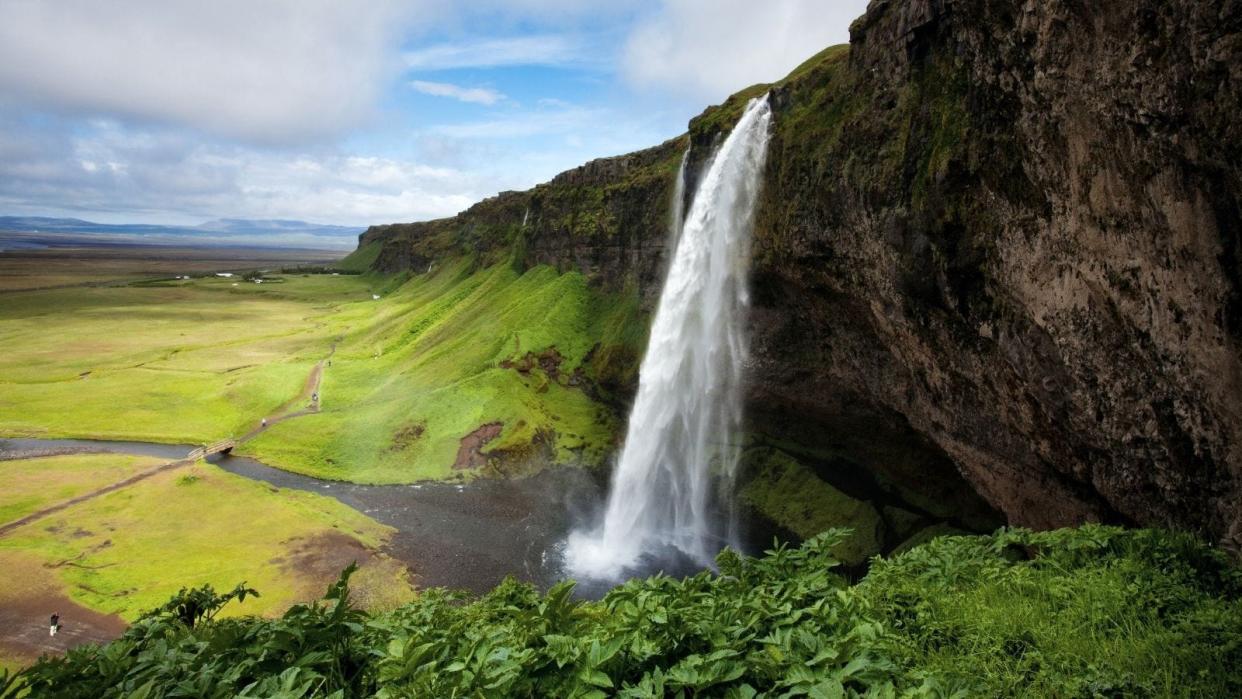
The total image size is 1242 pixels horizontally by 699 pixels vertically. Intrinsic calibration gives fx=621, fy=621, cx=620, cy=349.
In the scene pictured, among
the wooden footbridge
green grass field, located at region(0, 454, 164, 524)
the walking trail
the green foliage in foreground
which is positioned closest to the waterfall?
the wooden footbridge

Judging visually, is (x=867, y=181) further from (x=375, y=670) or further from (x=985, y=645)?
(x=375, y=670)

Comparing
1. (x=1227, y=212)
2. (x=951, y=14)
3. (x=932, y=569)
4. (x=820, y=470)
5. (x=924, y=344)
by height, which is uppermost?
(x=951, y=14)

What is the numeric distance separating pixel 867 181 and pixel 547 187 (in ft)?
197

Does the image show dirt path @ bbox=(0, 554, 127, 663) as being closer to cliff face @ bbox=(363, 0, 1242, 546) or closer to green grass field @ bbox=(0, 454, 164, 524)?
green grass field @ bbox=(0, 454, 164, 524)

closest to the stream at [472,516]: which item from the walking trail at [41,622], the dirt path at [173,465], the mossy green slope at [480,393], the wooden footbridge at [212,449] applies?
the wooden footbridge at [212,449]

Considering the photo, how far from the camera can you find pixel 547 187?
7850cm

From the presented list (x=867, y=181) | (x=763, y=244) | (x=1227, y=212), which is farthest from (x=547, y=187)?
(x=1227, y=212)

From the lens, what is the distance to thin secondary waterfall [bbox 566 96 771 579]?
35.0 metres

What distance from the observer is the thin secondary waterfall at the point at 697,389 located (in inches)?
1379

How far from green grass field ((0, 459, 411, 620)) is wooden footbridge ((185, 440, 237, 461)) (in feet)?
17.5

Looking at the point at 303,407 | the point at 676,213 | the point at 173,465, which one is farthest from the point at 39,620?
the point at 676,213

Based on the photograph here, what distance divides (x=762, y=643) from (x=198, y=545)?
3540 centimetres

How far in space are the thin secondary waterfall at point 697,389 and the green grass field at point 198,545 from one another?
1233cm

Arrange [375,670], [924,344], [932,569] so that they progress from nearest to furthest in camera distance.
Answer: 1. [375,670]
2. [932,569]
3. [924,344]
